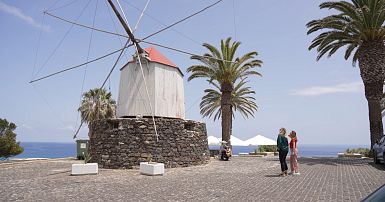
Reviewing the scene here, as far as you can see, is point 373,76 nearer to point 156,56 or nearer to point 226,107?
point 226,107

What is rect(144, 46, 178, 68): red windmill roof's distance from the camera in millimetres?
19920

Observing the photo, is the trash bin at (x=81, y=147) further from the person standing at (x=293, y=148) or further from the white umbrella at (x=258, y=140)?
the white umbrella at (x=258, y=140)

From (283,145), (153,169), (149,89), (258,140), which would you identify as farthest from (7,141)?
(258,140)

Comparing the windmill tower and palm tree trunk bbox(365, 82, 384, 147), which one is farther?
palm tree trunk bbox(365, 82, 384, 147)

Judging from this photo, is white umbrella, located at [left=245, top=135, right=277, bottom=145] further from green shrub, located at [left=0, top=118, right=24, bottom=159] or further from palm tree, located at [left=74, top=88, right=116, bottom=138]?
green shrub, located at [left=0, top=118, right=24, bottom=159]

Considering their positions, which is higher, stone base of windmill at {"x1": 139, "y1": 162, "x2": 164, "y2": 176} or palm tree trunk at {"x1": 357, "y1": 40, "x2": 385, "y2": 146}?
palm tree trunk at {"x1": 357, "y1": 40, "x2": 385, "y2": 146}

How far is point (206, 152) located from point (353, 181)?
11272 millimetres

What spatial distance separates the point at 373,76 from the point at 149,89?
14.0 m

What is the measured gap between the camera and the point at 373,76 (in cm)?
2184

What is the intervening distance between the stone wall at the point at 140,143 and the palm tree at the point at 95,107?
1938 centimetres

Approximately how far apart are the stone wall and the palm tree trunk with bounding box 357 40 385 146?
38.8 ft

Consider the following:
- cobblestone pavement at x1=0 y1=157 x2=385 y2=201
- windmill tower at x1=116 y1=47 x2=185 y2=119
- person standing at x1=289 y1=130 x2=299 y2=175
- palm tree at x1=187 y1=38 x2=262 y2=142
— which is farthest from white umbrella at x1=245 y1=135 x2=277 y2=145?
cobblestone pavement at x1=0 y1=157 x2=385 y2=201

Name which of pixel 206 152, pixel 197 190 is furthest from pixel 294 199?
pixel 206 152

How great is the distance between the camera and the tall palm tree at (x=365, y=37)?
67.6ft
